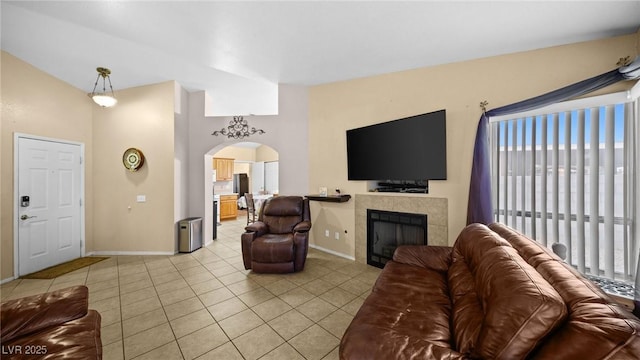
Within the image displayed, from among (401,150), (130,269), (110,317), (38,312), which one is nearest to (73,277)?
(130,269)

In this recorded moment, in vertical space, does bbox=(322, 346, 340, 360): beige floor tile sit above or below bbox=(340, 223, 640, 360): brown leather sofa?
below

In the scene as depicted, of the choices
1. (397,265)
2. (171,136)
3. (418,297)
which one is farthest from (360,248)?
(171,136)

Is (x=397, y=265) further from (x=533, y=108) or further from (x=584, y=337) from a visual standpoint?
(x=533, y=108)

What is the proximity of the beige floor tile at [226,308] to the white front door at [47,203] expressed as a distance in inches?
122

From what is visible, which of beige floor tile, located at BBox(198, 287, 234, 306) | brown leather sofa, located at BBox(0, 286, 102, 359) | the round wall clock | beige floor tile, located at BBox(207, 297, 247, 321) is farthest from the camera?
the round wall clock

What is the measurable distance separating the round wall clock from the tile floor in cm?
158

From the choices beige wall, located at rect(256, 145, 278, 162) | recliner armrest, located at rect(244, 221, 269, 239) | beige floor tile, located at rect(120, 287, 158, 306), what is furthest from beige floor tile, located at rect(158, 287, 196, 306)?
beige wall, located at rect(256, 145, 278, 162)

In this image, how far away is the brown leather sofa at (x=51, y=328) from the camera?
3.71 ft

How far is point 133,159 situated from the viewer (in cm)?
394

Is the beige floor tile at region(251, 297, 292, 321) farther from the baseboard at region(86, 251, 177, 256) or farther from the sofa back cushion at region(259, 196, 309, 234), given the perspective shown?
the baseboard at region(86, 251, 177, 256)

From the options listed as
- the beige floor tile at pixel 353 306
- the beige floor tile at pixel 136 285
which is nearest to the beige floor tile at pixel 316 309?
the beige floor tile at pixel 353 306

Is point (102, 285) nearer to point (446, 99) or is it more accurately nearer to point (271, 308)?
point (271, 308)

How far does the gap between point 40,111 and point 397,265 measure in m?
5.34

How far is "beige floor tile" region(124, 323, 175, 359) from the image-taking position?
1.79m
